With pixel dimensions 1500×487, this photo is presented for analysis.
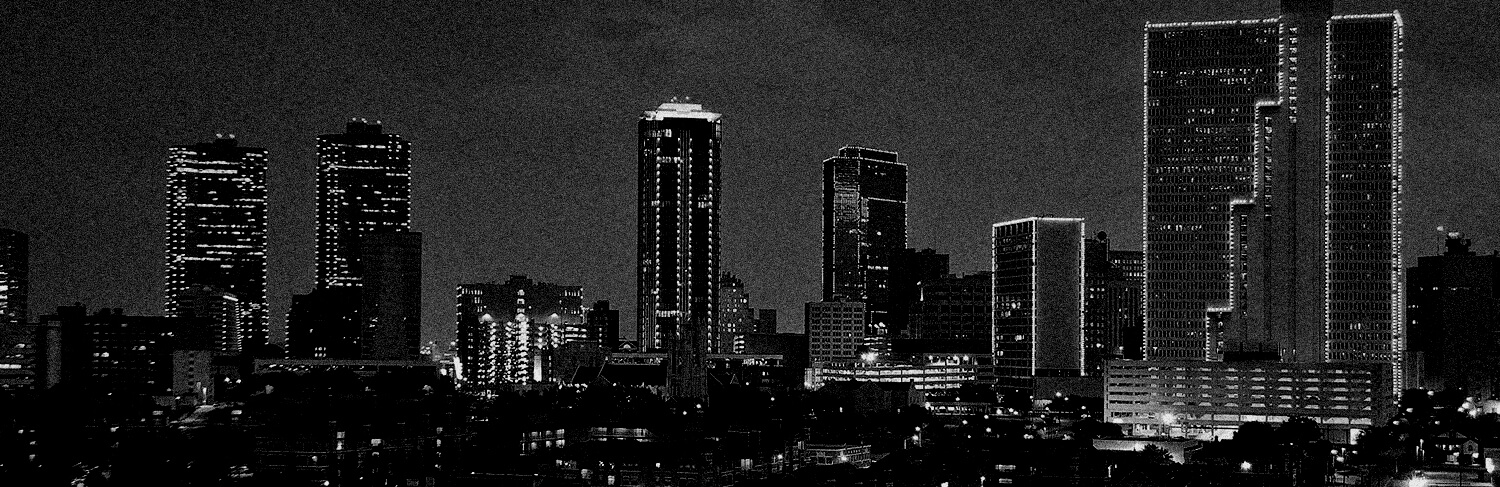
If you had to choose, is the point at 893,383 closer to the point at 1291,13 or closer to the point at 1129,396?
the point at 1129,396

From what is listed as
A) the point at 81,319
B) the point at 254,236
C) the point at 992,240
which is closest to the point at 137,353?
the point at 81,319

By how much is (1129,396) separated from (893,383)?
2467 centimetres

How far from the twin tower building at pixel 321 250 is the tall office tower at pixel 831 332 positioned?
24.2m

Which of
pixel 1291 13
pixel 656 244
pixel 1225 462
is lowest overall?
pixel 1225 462

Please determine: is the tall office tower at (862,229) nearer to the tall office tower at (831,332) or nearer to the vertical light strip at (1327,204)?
the tall office tower at (831,332)

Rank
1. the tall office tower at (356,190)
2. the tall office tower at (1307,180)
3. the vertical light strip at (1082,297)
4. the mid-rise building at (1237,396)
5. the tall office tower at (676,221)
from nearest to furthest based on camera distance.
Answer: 1. the mid-rise building at (1237,396)
2. the tall office tower at (1307,180)
3. the vertical light strip at (1082,297)
4. the tall office tower at (676,221)
5. the tall office tower at (356,190)

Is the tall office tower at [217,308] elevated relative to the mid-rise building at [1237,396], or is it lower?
elevated

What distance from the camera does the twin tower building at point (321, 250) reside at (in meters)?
115

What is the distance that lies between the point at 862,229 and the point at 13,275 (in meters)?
60.5

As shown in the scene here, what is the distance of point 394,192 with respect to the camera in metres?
134

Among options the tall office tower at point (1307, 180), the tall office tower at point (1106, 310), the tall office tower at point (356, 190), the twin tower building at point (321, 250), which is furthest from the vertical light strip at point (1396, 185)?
the tall office tower at point (356, 190)

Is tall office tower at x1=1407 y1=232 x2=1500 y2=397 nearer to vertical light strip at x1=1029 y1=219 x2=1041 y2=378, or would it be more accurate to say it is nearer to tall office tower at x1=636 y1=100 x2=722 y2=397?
vertical light strip at x1=1029 y1=219 x2=1041 y2=378

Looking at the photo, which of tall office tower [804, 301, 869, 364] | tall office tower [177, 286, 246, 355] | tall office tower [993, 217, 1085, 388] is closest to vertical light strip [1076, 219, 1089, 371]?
tall office tower [993, 217, 1085, 388]

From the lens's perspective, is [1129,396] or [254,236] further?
[254,236]
